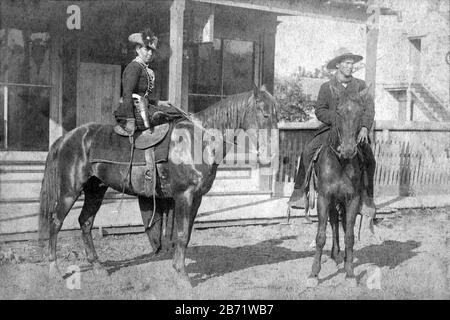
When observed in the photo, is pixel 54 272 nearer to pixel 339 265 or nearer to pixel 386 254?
pixel 339 265

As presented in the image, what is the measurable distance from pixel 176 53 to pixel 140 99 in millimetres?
3242

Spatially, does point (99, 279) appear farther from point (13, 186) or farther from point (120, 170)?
point (13, 186)

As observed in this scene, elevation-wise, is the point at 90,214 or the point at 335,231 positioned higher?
the point at 90,214

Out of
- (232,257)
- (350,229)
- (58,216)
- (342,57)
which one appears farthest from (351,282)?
(58,216)

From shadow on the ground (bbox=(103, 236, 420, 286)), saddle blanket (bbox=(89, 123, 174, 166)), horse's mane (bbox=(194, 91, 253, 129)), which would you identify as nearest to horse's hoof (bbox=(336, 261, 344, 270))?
shadow on the ground (bbox=(103, 236, 420, 286))

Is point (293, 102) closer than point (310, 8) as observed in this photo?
No

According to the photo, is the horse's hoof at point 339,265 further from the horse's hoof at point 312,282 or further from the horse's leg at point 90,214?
the horse's leg at point 90,214

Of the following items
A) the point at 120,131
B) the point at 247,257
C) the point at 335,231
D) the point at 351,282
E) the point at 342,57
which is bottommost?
the point at 247,257

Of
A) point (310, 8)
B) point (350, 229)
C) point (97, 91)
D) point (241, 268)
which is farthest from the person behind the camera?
point (97, 91)

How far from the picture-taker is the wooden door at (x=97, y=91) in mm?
13023

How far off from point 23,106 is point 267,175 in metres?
5.85

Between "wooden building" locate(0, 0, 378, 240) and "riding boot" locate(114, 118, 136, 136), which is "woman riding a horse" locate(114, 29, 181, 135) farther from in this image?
"wooden building" locate(0, 0, 378, 240)

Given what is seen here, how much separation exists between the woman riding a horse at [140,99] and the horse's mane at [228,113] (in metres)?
0.49

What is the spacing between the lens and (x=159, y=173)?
21.0 feet
